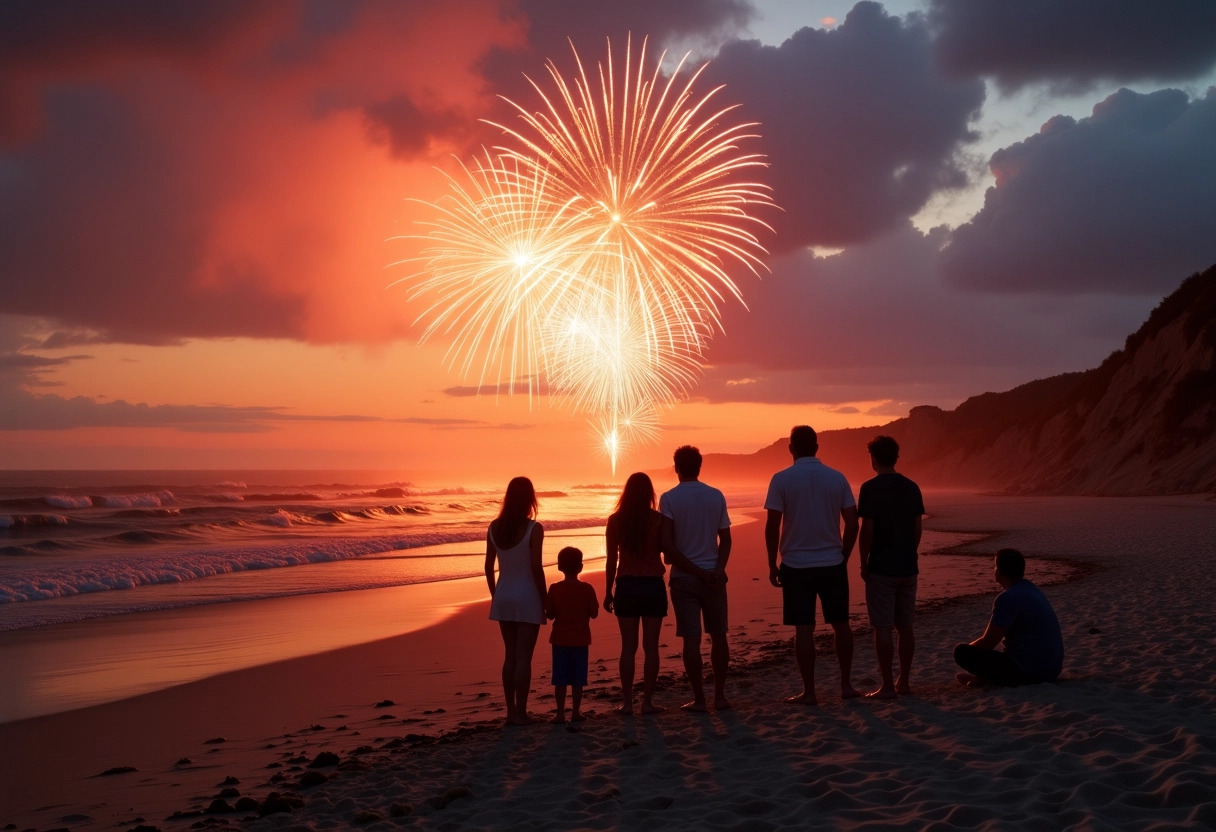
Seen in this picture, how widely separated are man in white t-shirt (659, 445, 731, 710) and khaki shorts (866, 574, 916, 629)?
3.77 feet

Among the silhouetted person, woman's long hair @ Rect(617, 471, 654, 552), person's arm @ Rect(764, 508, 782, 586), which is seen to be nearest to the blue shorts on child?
woman's long hair @ Rect(617, 471, 654, 552)

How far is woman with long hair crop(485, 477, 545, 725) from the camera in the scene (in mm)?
7105

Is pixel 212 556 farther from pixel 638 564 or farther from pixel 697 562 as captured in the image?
pixel 697 562

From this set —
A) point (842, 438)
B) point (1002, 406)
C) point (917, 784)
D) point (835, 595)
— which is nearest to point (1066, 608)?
point (835, 595)

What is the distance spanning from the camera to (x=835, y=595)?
6.84 metres

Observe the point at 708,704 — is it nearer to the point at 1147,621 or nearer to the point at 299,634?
the point at 1147,621

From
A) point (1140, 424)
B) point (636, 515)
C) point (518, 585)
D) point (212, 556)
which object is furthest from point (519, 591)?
point (1140, 424)

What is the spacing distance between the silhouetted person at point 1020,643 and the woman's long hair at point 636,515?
2.69 meters

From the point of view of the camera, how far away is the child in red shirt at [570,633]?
23.5 ft

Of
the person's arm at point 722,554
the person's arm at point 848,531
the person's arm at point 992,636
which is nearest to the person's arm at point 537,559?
the person's arm at point 722,554

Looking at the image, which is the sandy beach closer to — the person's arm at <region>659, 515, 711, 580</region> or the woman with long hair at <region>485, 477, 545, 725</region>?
the woman with long hair at <region>485, 477, 545, 725</region>

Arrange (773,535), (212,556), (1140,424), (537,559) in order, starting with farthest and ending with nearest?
(1140,424)
(212,556)
(537,559)
(773,535)

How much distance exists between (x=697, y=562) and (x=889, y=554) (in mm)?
1457

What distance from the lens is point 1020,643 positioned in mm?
6961
